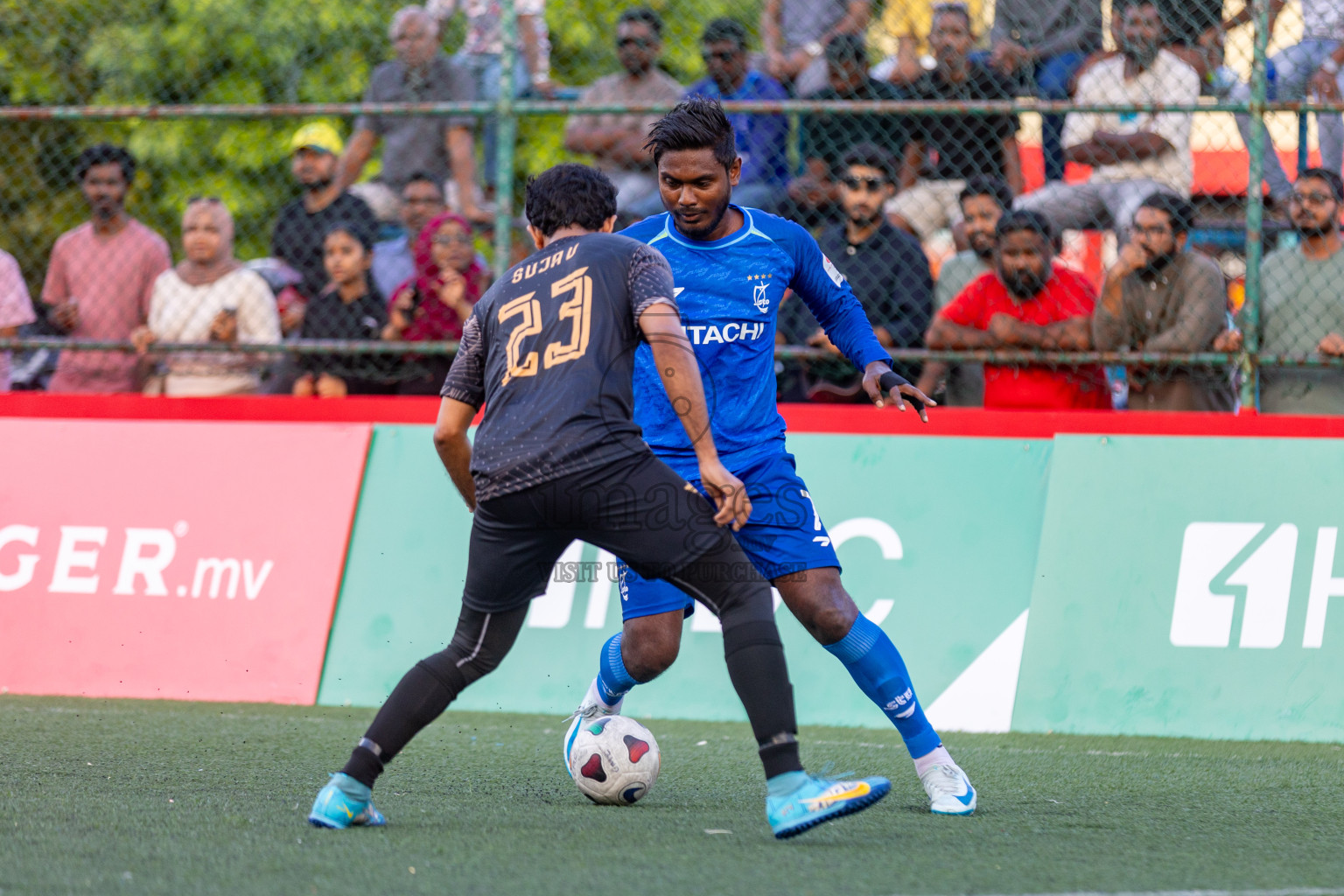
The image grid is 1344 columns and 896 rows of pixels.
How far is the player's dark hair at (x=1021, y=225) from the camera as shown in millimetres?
7379

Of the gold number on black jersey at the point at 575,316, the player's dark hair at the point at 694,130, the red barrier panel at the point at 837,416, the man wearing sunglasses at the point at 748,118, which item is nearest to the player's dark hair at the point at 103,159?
the red barrier panel at the point at 837,416

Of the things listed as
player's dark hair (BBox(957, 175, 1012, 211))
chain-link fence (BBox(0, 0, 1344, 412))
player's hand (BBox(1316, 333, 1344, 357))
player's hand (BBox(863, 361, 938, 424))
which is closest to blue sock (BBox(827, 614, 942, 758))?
player's hand (BBox(863, 361, 938, 424))

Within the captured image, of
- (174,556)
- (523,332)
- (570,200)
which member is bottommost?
(174,556)

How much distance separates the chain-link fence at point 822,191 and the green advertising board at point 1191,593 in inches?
30.2

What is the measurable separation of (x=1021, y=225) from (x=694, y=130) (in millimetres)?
3527

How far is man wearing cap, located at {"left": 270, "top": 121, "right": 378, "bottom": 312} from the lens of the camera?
27.5 feet

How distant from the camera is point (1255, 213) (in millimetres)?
7070

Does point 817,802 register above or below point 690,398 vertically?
below

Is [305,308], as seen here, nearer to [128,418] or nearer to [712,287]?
[128,418]

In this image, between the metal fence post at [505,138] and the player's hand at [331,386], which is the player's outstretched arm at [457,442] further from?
the player's hand at [331,386]

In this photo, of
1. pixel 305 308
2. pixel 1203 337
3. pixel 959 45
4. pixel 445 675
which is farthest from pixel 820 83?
pixel 445 675

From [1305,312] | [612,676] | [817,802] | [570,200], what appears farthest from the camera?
[1305,312]

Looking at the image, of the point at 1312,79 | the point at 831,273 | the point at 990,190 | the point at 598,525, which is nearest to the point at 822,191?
the point at 990,190

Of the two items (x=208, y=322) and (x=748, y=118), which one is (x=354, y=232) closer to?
(x=208, y=322)
